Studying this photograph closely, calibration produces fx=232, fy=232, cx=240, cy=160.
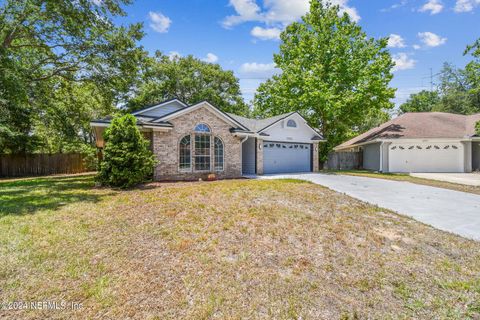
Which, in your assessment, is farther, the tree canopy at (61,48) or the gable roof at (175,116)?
the gable roof at (175,116)

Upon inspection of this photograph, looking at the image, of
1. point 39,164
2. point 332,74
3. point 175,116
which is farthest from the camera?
point 332,74

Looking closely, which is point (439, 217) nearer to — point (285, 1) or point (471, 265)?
point (471, 265)

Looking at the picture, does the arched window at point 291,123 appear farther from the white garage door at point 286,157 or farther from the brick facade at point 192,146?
the brick facade at point 192,146

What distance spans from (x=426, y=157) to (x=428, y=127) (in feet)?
9.50

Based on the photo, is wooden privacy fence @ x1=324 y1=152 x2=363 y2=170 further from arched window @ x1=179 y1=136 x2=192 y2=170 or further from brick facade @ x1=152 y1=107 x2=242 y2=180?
arched window @ x1=179 y1=136 x2=192 y2=170

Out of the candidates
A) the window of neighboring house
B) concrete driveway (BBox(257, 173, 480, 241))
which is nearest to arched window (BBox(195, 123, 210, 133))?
the window of neighboring house

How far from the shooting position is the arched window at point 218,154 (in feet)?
43.8

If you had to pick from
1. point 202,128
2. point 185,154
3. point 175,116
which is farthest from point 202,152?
point 175,116

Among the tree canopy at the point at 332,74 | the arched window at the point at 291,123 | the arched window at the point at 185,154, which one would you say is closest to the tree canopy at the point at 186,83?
the tree canopy at the point at 332,74

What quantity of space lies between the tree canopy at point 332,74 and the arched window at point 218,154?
10751 mm

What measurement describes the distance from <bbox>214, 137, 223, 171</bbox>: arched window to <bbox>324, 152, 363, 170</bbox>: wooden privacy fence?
45.7ft

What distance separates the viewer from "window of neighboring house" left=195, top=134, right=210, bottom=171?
41.7 ft

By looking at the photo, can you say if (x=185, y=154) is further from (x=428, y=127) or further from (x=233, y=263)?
(x=428, y=127)

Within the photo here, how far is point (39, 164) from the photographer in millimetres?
19344
